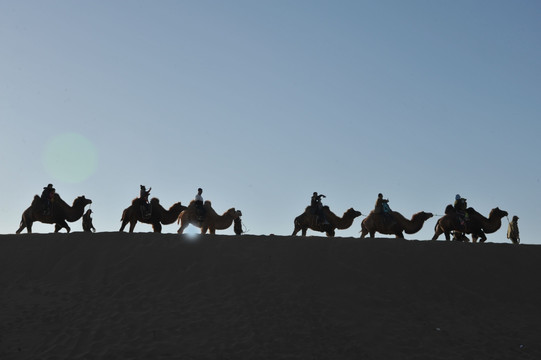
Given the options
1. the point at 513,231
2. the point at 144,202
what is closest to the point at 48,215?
the point at 144,202

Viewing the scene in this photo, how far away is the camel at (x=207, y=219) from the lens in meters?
22.2

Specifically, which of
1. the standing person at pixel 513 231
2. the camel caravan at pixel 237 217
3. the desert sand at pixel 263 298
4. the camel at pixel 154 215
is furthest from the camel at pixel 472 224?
the camel at pixel 154 215

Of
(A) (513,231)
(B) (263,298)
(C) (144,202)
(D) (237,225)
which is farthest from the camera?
(A) (513,231)

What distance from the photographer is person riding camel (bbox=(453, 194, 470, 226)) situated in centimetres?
2223

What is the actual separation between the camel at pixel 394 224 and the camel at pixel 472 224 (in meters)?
0.59

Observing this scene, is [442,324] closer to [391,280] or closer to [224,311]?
[391,280]

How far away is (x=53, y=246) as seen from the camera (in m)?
18.5

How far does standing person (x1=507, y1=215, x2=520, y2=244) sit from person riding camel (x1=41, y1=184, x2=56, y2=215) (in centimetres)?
1489

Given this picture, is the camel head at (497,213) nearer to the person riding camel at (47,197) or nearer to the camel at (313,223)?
the camel at (313,223)

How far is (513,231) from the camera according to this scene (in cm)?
2408

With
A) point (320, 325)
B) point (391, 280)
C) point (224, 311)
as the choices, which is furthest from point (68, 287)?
point (391, 280)

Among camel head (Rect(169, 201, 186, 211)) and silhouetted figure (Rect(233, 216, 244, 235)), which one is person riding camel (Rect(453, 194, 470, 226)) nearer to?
silhouetted figure (Rect(233, 216, 244, 235))

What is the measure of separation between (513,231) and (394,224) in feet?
15.1

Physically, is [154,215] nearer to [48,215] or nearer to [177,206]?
[177,206]
